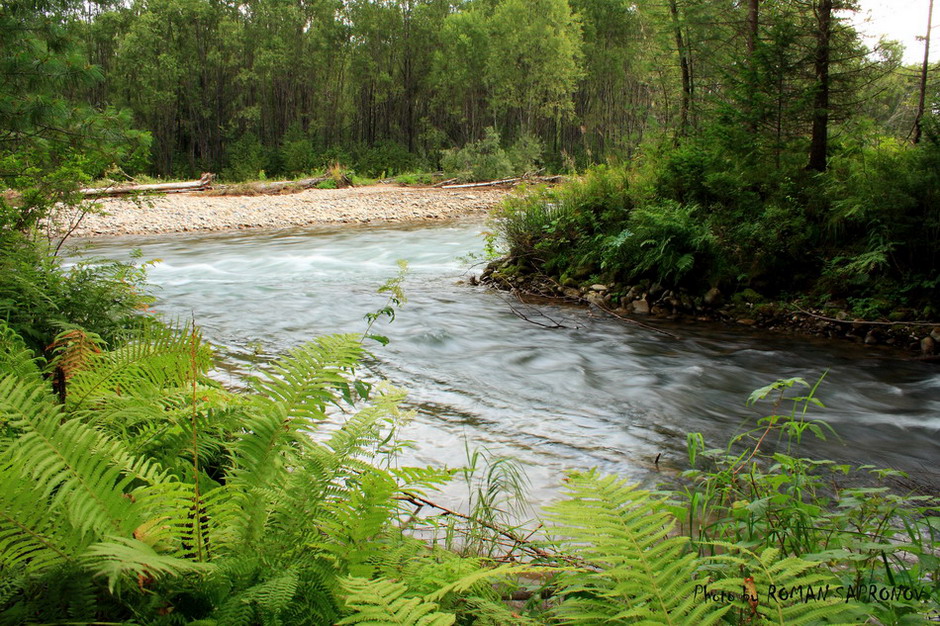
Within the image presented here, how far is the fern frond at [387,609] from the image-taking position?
4.70ft

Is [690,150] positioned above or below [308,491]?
above

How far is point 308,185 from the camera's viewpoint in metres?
31.7

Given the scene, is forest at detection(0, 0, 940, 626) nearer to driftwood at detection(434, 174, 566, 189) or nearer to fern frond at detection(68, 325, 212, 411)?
fern frond at detection(68, 325, 212, 411)

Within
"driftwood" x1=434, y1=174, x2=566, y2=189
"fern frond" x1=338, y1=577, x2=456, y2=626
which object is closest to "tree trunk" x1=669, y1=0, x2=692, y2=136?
"fern frond" x1=338, y1=577, x2=456, y2=626

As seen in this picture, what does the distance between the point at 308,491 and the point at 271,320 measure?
25.8 ft

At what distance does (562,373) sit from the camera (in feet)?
23.2

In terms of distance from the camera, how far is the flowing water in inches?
198

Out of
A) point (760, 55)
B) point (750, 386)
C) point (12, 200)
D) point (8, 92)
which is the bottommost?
point (750, 386)

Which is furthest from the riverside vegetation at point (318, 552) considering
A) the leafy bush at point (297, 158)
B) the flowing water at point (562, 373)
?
the leafy bush at point (297, 158)

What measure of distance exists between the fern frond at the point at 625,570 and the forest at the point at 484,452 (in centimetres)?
1

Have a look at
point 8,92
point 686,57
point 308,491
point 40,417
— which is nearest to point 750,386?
point 308,491

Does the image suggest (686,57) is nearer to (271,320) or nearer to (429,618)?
(271,320)

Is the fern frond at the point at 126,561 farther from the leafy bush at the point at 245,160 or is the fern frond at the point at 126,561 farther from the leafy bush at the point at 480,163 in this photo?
the leafy bush at the point at 245,160

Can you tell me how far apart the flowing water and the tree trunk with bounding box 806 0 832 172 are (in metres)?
3.18
